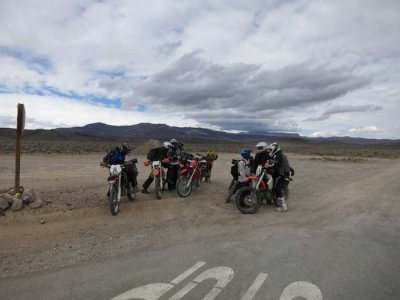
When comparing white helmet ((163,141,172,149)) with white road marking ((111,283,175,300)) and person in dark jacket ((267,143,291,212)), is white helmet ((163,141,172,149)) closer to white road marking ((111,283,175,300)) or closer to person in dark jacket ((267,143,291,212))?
person in dark jacket ((267,143,291,212))

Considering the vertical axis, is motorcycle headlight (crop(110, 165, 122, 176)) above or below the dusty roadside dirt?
above

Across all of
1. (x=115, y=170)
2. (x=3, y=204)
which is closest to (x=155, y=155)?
(x=115, y=170)

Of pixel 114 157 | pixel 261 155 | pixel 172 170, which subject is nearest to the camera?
pixel 114 157

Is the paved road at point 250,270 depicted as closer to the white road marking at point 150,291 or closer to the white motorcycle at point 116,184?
the white road marking at point 150,291

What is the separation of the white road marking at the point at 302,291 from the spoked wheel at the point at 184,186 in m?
6.04

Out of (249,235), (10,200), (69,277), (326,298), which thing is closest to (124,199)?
(10,200)

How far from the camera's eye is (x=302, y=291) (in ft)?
13.8

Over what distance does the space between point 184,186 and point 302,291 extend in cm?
640

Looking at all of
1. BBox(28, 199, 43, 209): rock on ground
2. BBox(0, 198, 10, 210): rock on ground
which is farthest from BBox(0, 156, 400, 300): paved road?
BBox(28, 199, 43, 209): rock on ground

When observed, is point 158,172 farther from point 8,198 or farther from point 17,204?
point 8,198

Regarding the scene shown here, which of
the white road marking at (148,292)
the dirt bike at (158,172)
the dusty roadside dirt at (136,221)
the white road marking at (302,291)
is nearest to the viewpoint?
the white road marking at (148,292)

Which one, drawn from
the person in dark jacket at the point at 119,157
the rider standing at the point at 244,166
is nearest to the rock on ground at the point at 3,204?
the person in dark jacket at the point at 119,157

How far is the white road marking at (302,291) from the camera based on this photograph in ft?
13.3

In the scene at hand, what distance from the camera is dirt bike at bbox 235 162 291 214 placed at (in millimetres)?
8359
